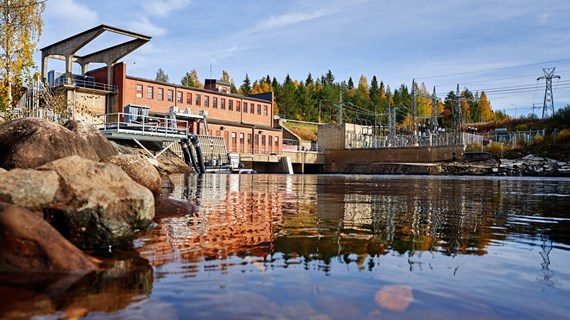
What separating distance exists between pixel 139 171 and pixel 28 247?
587 centimetres

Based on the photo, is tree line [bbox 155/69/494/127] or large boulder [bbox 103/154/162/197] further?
tree line [bbox 155/69/494/127]

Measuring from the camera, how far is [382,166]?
224 feet

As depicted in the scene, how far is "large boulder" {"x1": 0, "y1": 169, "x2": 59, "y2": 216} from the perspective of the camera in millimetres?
6012

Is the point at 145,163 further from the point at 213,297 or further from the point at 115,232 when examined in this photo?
the point at 213,297

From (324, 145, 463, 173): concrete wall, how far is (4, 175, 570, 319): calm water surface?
6001cm

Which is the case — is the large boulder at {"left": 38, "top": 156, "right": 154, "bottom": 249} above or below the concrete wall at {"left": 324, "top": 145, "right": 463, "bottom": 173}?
below

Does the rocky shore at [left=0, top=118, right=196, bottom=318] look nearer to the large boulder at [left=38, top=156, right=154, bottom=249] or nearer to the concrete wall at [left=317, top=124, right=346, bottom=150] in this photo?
the large boulder at [left=38, top=156, right=154, bottom=249]

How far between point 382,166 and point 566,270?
209 feet

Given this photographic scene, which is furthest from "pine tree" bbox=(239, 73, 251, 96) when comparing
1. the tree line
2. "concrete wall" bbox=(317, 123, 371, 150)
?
"concrete wall" bbox=(317, 123, 371, 150)

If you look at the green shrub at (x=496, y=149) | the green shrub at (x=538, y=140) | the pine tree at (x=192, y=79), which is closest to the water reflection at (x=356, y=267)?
the green shrub at (x=496, y=149)

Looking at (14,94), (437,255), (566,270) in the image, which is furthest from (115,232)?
(14,94)

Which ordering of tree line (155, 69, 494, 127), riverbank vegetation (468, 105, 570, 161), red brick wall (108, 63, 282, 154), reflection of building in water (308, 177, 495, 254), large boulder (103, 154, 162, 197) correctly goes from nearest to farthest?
reflection of building in water (308, 177, 495, 254) < large boulder (103, 154, 162, 197) < red brick wall (108, 63, 282, 154) < riverbank vegetation (468, 105, 570, 161) < tree line (155, 69, 494, 127)

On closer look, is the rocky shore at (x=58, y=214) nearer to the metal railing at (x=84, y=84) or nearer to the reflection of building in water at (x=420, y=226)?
the reflection of building in water at (x=420, y=226)

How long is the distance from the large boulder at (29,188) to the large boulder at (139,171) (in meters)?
3.99
